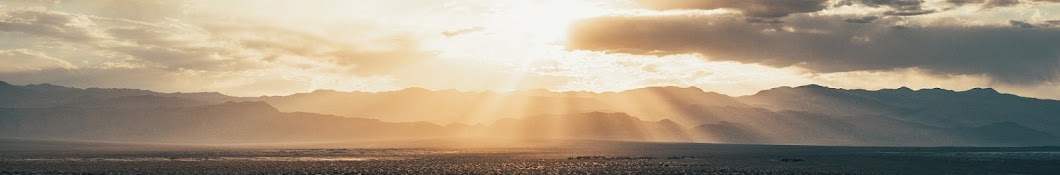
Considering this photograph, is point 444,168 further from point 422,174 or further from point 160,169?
point 160,169

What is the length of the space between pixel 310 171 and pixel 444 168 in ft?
43.1

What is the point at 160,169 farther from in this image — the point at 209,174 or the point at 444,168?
the point at 444,168

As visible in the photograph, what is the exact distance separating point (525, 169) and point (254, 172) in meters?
23.5

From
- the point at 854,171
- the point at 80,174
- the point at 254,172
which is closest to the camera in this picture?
the point at 80,174

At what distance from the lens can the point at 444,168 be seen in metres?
104

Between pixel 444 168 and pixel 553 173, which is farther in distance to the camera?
pixel 444 168

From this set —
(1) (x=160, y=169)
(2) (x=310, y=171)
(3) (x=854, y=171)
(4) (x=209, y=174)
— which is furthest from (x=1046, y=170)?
(1) (x=160, y=169)

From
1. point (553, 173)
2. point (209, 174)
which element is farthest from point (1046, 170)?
point (209, 174)

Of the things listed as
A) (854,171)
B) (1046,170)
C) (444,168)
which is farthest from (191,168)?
(1046,170)

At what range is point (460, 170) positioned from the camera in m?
99.8

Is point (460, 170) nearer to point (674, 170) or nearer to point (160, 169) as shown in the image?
point (674, 170)

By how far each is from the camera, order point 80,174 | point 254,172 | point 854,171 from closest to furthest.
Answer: point 80,174 → point 254,172 → point 854,171

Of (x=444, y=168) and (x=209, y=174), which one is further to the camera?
(x=444, y=168)

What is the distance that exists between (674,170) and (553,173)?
12.8 meters
